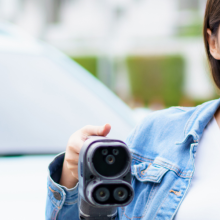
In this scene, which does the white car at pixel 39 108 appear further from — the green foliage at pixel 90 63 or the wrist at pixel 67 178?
the green foliage at pixel 90 63

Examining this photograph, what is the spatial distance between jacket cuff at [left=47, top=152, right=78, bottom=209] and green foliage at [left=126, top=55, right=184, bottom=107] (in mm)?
11120

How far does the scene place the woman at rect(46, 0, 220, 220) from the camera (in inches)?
45.1

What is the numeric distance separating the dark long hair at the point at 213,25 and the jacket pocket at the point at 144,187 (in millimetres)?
505

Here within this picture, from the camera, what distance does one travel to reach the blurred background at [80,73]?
2238 mm

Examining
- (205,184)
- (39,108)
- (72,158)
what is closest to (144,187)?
(205,184)

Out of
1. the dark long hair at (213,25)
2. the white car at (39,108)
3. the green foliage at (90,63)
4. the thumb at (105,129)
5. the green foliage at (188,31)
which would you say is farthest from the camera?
the green foliage at (188,31)

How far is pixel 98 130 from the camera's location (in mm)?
934

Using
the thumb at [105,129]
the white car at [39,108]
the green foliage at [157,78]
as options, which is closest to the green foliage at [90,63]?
Answer: the green foliage at [157,78]

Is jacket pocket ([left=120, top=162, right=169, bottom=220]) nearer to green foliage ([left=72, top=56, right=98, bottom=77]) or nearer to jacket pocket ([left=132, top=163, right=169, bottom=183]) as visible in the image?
jacket pocket ([left=132, top=163, right=169, bottom=183])

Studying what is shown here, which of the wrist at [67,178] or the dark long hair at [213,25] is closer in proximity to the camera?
the wrist at [67,178]

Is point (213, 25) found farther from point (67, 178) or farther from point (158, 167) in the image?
point (67, 178)

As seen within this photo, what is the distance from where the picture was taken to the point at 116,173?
32.4 inches

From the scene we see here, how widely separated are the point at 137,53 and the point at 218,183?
12.2m

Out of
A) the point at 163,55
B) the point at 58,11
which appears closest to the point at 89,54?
the point at 163,55
